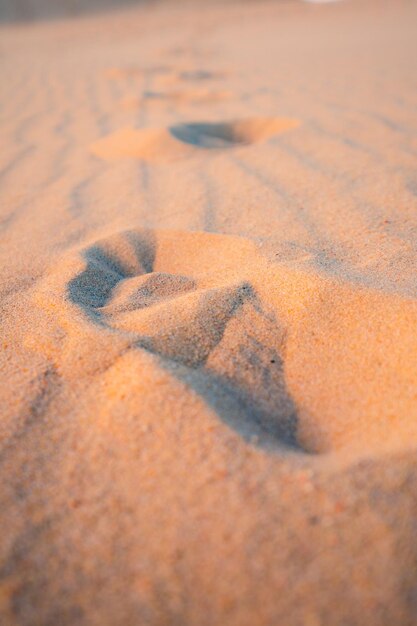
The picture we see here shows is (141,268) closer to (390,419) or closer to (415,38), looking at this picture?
(390,419)

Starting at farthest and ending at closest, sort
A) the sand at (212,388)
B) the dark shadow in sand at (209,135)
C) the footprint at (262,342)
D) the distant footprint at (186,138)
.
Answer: the dark shadow in sand at (209,135), the distant footprint at (186,138), the footprint at (262,342), the sand at (212,388)

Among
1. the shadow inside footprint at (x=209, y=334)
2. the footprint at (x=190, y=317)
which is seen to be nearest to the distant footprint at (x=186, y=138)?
the footprint at (x=190, y=317)

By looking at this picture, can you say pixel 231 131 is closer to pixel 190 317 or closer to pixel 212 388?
pixel 190 317

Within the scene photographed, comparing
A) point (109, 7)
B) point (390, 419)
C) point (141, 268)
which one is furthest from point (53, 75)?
point (109, 7)

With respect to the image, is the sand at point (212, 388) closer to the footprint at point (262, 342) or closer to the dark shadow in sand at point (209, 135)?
A: the footprint at point (262, 342)

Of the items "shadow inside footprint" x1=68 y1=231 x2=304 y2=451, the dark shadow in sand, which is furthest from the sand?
the dark shadow in sand

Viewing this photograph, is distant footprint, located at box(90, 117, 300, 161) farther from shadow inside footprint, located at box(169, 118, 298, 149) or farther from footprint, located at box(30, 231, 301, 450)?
footprint, located at box(30, 231, 301, 450)

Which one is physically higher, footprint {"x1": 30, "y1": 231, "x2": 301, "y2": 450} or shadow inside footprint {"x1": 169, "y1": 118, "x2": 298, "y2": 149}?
footprint {"x1": 30, "y1": 231, "x2": 301, "y2": 450}
